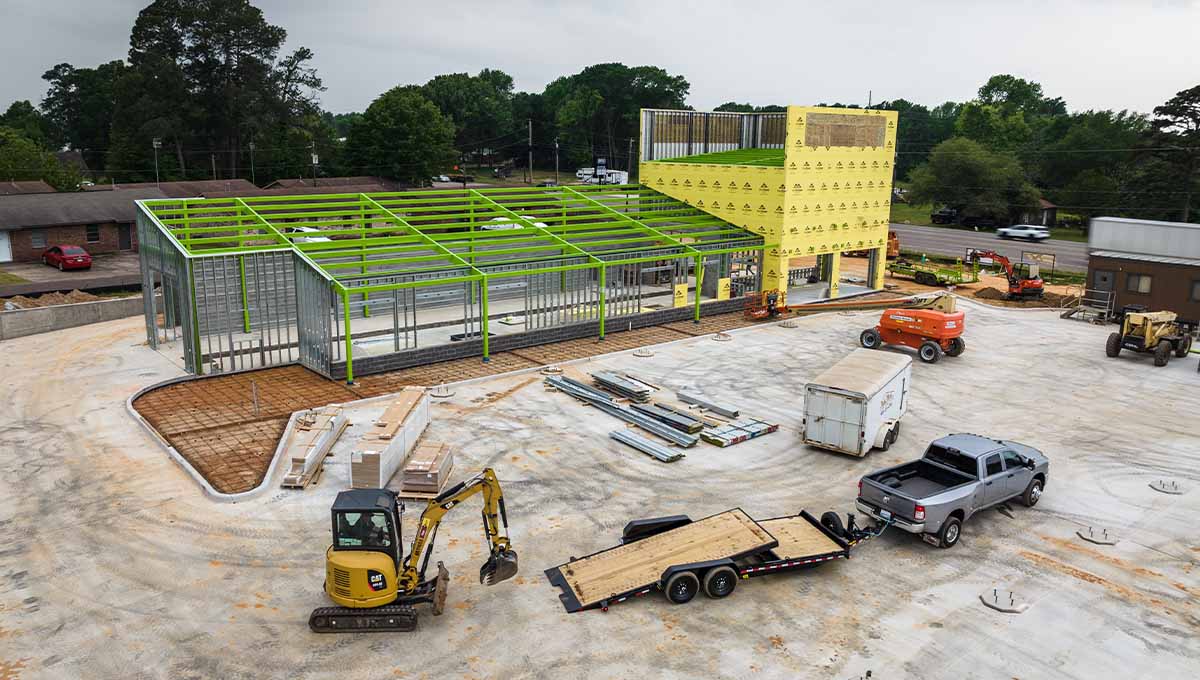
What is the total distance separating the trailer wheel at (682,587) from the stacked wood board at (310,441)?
29.3 feet

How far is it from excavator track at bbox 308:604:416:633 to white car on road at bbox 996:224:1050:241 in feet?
217

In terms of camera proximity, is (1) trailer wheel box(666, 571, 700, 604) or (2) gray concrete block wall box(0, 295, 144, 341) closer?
(1) trailer wheel box(666, 571, 700, 604)

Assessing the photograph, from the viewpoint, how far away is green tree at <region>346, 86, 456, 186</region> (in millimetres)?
82438

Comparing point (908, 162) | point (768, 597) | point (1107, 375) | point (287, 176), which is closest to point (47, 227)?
point (287, 176)

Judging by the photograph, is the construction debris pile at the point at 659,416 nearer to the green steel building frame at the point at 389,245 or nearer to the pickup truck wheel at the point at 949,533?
the green steel building frame at the point at 389,245

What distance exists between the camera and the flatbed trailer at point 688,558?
44.8ft

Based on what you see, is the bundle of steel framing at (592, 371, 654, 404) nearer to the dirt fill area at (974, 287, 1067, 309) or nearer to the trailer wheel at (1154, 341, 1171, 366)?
the trailer wheel at (1154, 341, 1171, 366)

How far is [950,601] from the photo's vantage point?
1396 cm

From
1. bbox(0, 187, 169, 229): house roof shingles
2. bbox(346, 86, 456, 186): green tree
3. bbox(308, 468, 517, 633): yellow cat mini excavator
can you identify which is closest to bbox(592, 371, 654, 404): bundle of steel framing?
bbox(308, 468, 517, 633): yellow cat mini excavator

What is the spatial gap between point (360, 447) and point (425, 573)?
503cm

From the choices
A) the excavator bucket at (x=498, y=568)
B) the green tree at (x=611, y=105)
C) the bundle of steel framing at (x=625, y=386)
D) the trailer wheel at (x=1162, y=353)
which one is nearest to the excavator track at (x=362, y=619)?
the excavator bucket at (x=498, y=568)

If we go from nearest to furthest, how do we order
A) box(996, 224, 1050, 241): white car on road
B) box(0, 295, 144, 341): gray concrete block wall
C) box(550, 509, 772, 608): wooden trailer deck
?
box(550, 509, 772, 608): wooden trailer deck < box(0, 295, 144, 341): gray concrete block wall < box(996, 224, 1050, 241): white car on road

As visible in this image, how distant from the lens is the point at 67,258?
150 ft

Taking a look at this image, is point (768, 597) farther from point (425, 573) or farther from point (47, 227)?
point (47, 227)
